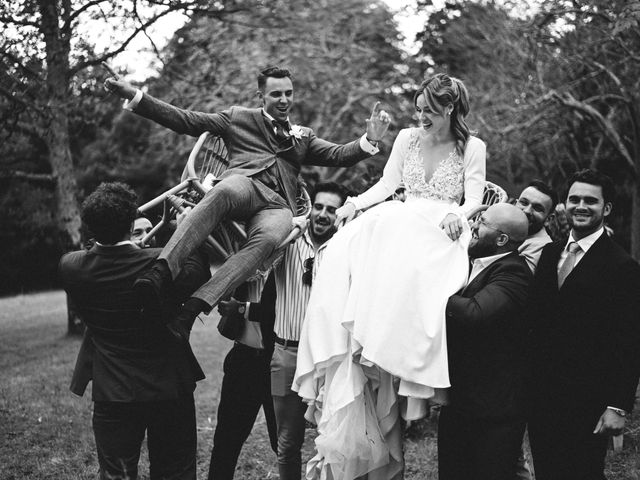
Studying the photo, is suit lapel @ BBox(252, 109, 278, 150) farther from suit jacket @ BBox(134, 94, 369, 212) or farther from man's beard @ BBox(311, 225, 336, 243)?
man's beard @ BBox(311, 225, 336, 243)

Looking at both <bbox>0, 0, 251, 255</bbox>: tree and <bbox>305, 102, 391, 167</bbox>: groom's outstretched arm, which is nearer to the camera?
<bbox>305, 102, 391, 167</bbox>: groom's outstretched arm

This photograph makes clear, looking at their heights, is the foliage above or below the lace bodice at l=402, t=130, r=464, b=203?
above

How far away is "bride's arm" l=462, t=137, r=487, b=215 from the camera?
407 cm

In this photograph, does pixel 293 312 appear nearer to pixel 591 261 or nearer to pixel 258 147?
pixel 258 147

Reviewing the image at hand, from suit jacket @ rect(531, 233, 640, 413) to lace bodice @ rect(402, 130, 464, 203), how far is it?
0.82 metres

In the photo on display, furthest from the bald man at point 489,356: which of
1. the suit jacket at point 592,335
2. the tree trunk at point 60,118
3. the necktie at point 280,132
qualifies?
the tree trunk at point 60,118

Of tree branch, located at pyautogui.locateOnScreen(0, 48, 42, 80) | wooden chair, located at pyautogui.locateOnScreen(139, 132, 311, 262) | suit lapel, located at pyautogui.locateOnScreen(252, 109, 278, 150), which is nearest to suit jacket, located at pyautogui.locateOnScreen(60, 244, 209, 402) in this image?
wooden chair, located at pyautogui.locateOnScreen(139, 132, 311, 262)

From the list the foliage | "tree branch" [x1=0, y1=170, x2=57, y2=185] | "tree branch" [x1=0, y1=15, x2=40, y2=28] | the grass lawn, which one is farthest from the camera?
"tree branch" [x1=0, y1=170, x2=57, y2=185]

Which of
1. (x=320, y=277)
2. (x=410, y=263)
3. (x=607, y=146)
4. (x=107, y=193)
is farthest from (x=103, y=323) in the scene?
(x=607, y=146)

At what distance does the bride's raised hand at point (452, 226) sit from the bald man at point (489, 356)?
10 centimetres

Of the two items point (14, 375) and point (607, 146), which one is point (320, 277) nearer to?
point (14, 375)

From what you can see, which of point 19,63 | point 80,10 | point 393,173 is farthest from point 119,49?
point 393,173

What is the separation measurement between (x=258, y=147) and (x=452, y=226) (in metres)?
1.61

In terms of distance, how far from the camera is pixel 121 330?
368cm
